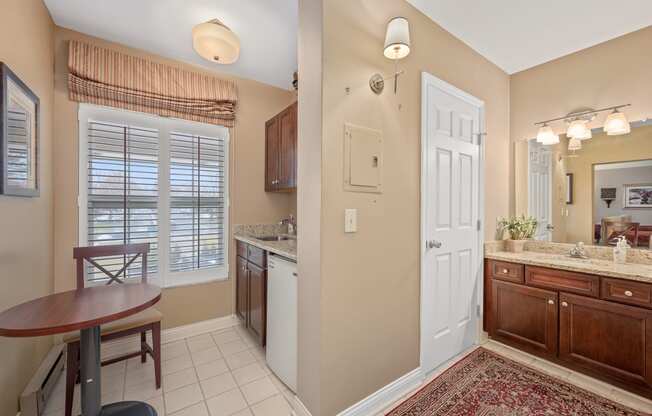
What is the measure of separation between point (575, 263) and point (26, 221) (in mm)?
3937

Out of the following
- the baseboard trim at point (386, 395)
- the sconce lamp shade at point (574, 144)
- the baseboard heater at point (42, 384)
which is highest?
the sconce lamp shade at point (574, 144)

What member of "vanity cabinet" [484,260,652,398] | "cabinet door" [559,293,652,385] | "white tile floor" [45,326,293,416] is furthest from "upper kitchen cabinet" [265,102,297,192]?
"cabinet door" [559,293,652,385]

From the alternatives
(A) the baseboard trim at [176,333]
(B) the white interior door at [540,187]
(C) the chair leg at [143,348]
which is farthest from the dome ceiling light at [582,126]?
(C) the chair leg at [143,348]

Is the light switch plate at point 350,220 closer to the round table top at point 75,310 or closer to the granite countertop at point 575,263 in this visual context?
the round table top at point 75,310

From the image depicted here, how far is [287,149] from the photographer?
Result: 271 cm

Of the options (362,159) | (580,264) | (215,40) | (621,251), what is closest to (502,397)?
(580,264)

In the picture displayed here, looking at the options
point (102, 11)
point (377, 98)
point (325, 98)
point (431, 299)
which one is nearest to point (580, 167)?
point (431, 299)

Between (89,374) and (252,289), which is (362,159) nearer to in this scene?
(252,289)

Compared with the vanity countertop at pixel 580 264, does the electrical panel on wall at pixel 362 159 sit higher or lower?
higher

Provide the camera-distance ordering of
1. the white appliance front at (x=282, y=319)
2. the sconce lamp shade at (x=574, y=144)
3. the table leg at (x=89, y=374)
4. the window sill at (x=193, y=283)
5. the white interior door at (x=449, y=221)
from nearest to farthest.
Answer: the table leg at (x=89, y=374), the white appliance front at (x=282, y=319), the white interior door at (x=449, y=221), the sconce lamp shade at (x=574, y=144), the window sill at (x=193, y=283)

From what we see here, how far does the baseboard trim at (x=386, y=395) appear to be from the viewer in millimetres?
1588

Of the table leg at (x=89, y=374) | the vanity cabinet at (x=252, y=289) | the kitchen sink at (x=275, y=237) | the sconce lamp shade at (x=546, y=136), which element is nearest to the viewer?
the table leg at (x=89, y=374)

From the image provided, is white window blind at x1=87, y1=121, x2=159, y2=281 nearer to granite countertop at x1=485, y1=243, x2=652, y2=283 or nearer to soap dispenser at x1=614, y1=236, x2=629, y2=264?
granite countertop at x1=485, y1=243, x2=652, y2=283

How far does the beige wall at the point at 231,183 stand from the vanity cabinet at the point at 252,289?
0.84ft
